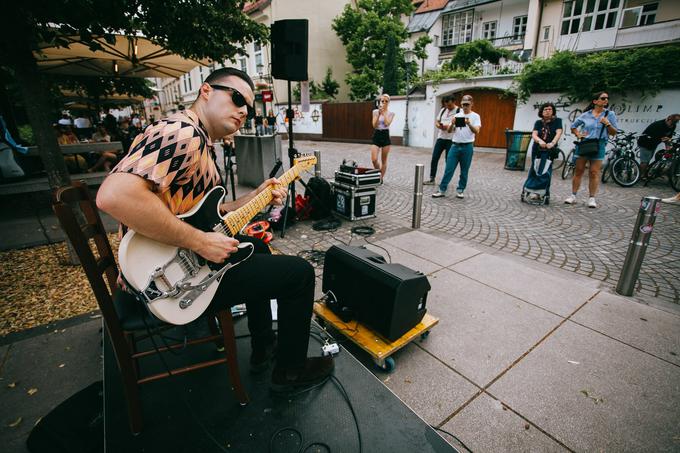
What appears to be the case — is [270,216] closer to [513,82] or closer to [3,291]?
[3,291]

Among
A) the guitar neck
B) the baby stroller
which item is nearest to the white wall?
the baby stroller

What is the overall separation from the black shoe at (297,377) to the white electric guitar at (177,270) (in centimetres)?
68

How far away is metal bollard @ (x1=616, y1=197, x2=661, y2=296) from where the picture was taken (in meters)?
3.06

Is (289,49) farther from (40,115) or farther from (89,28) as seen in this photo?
(40,115)

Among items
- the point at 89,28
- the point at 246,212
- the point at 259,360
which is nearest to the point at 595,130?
the point at 246,212

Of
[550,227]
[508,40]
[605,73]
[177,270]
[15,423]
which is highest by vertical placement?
[508,40]

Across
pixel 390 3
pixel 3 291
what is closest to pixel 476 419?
pixel 3 291

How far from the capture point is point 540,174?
21.3ft

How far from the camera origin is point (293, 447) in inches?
64.5

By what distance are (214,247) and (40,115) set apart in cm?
337

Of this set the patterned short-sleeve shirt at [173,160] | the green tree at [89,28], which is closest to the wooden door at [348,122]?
the green tree at [89,28]

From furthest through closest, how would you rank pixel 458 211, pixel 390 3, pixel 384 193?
pixel 390 3 → pixel 384 193 → pixel 458 211

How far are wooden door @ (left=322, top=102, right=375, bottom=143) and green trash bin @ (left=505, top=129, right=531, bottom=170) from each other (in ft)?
31.9

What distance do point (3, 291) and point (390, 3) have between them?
87.5ft
